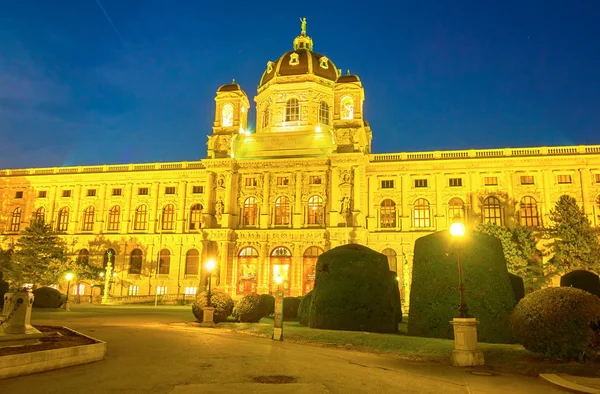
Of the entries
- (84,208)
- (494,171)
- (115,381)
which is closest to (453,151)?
(494,171)

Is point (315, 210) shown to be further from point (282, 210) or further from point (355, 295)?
point (355, 295)

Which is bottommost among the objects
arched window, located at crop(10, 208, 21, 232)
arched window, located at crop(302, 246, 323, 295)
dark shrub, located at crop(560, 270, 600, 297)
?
dark shrub, located at crop(560, 270, 600, 297)

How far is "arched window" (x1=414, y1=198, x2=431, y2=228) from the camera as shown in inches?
2098

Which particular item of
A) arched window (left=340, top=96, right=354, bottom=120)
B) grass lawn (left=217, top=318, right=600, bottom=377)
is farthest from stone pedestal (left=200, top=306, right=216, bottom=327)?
arched window (left=340, top=96, right=354, bottom=120)

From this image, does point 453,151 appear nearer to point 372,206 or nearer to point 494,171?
point 494,171

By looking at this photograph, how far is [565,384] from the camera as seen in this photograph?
34.5 ft

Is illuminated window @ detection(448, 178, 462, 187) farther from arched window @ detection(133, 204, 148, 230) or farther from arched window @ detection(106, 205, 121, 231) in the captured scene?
arched window @ detection(106, 205, 121, 231)

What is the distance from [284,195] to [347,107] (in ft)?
40.8

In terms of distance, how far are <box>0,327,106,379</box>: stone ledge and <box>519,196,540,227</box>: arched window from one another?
47.3m

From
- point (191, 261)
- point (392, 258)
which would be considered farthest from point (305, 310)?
point (191, 261)

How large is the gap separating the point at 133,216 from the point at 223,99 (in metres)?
17.8

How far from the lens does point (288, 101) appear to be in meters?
62.3

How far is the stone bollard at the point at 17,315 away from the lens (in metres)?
12.6

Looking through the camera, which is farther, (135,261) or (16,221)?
(16,221)
